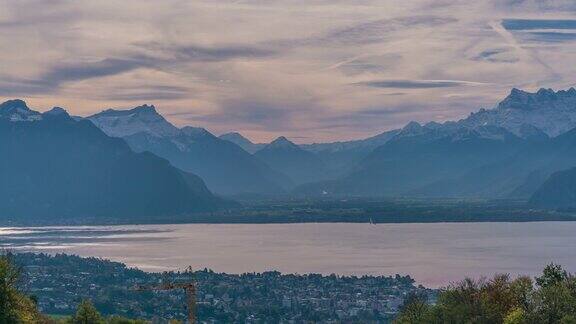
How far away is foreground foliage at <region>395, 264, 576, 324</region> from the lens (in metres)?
39.6

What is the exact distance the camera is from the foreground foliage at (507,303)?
3959 cm

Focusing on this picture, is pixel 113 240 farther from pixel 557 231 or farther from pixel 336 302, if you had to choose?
pixel 336 302

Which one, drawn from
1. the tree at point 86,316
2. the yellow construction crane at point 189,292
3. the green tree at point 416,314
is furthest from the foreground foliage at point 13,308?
the green tree at point 416,314

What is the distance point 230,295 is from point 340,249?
64.7 meters

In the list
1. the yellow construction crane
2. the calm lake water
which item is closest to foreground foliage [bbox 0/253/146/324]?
the yellow construction crane

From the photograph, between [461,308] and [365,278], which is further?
[365,278]

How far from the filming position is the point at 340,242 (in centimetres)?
16838

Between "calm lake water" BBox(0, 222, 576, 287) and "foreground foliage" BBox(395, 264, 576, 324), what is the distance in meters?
56.3

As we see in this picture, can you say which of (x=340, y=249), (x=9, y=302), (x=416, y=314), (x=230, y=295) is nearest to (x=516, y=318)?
(x=416, y=314)

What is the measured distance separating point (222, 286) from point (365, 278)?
612 inches

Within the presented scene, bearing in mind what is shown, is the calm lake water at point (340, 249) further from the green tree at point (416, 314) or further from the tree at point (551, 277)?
the tree at point (551, 277)

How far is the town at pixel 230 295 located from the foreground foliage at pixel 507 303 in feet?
93.1

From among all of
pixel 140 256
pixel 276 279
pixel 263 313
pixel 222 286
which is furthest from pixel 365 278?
pixel 140 256

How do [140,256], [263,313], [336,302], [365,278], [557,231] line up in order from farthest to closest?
[557,231] → [140,256] → [365,278] → [336,302] → [263,313]
